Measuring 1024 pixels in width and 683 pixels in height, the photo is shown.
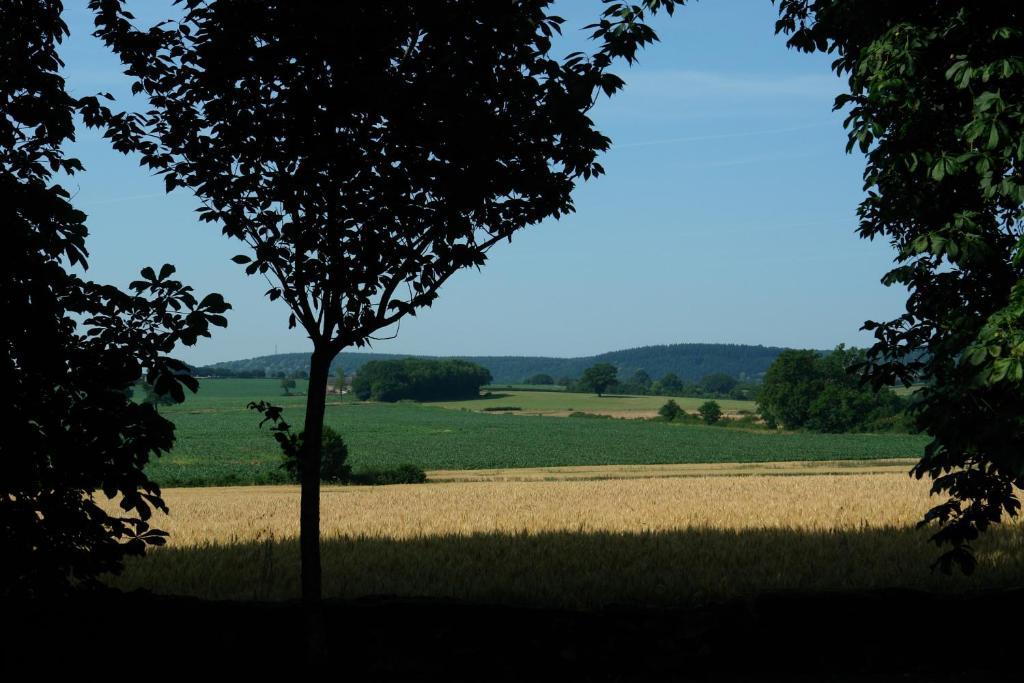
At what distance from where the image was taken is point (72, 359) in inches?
324

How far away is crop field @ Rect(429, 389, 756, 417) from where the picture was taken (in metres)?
141

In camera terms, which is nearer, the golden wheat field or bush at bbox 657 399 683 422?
the golden wheat field

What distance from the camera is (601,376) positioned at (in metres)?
176

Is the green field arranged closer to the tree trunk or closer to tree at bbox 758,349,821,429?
tree at bbox 758,349,821,429

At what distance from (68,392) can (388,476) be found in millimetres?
43839

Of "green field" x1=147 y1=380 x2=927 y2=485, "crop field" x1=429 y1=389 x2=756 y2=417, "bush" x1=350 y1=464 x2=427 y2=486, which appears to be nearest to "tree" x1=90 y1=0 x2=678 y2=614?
"bush" x1=350 y1=464 x2=427 y2=486

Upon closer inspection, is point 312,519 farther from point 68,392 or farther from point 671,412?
point 671,412

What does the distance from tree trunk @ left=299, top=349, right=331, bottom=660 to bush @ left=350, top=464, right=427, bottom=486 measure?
137ft

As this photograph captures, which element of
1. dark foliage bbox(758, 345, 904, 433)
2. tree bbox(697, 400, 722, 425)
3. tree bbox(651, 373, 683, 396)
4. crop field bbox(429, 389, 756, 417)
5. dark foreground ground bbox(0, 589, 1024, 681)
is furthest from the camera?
tree bbox(651, 373, 683, 396)

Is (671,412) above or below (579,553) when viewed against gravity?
below

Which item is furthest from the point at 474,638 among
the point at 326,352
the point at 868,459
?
the point at 868,459

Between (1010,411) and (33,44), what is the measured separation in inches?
406

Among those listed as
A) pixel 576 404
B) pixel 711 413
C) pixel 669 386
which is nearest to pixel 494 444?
pixel 711 413

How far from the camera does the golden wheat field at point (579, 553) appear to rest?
12.1 metres
